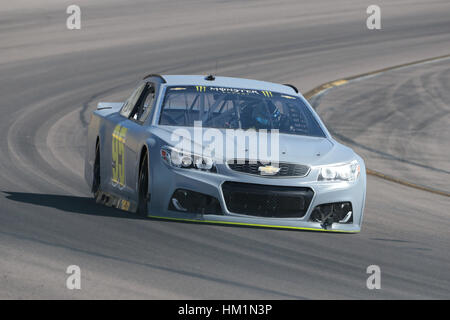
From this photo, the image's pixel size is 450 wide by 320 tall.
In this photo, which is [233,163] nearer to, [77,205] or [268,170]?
[268,170]

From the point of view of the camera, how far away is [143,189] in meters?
9.14

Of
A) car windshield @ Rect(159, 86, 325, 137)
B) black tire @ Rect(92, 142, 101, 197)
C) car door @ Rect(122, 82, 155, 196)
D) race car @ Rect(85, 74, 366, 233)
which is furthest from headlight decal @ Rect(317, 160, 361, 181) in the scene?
black tire @ Rect(92, 142, 101, 197)

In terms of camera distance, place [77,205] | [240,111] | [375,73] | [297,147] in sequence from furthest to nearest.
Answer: [375,73] < [240,111] < [77,205] < [297,147]

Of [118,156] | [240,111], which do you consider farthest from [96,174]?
[240,111]

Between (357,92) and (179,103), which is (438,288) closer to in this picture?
(179,103)

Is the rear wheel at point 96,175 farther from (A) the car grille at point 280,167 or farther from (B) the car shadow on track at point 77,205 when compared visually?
(A) the car grille at point 280,167

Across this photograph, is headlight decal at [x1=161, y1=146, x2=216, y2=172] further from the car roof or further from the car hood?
the car roof

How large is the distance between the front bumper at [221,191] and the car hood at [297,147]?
7.4 inches

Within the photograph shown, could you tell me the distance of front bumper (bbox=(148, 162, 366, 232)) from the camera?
8680 millimetres

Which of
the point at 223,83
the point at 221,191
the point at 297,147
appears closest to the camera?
the point at 221,191

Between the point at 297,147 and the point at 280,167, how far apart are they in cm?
49

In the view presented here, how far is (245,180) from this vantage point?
28.5ft

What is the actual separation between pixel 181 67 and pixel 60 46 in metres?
4.49

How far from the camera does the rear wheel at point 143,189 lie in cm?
909
